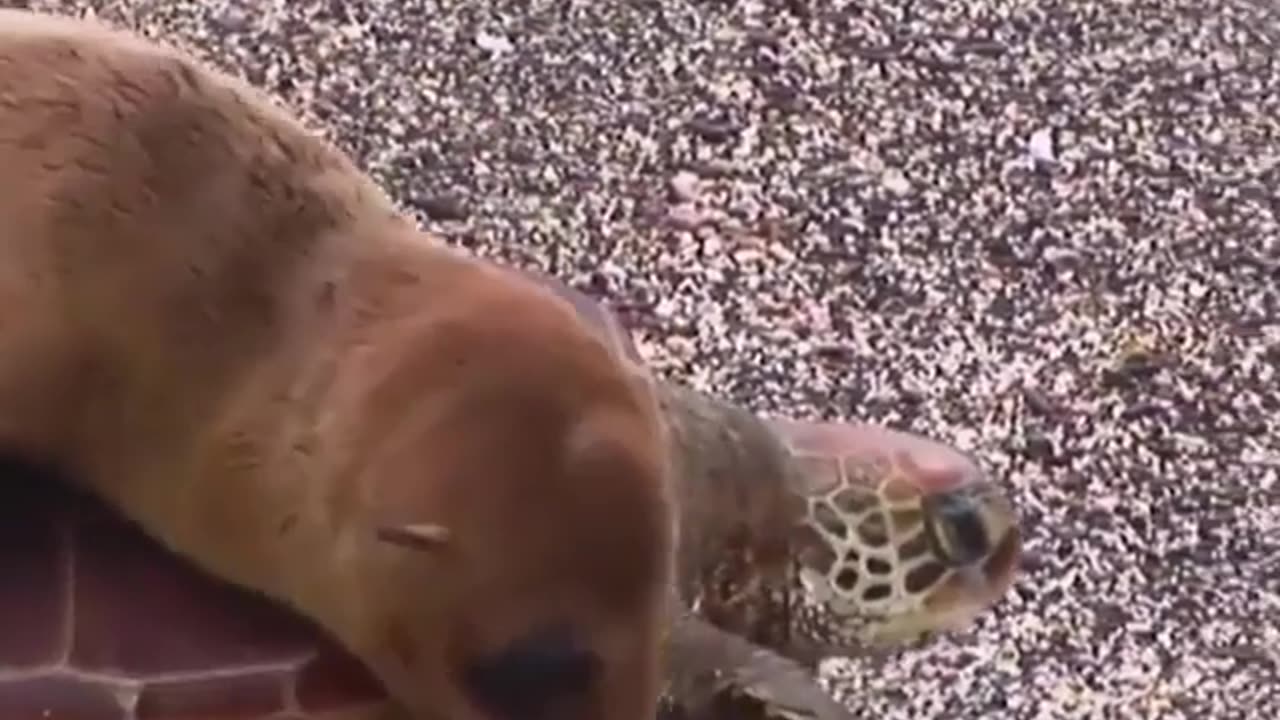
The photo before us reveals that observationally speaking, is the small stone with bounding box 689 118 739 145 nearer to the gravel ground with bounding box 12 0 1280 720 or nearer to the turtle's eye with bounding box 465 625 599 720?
the gravel ground with bounding box 12 0 1280 720

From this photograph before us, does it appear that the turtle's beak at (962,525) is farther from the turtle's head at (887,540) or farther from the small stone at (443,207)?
the small stone at (443,207)

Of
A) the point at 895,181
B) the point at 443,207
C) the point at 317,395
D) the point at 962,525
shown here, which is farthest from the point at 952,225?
the point at 317,395

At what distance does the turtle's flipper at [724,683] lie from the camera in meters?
0.94

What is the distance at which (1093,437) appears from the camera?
54.4 inches

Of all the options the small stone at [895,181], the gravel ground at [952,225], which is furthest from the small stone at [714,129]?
the small stone at [895,181]

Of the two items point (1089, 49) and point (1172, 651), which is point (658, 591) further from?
point (1089, 49)

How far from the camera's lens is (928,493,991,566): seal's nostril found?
3.53 feet

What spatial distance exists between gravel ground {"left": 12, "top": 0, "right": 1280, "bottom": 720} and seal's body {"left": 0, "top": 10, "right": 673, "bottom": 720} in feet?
1.99

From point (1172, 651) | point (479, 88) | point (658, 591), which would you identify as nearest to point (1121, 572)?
point (1172, 651)

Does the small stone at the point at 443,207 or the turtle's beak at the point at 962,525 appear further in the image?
the small stone at the point at 443,207

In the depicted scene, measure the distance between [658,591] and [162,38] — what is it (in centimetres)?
102

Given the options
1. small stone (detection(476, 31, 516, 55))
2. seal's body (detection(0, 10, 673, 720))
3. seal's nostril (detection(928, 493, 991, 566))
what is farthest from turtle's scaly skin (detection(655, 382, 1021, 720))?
small stone (detection(476, 31, 516, 55))

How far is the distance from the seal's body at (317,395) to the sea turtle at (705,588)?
0.03m

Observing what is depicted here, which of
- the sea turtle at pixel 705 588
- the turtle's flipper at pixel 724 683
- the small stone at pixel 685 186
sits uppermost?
the small stone at pixel 685 186
